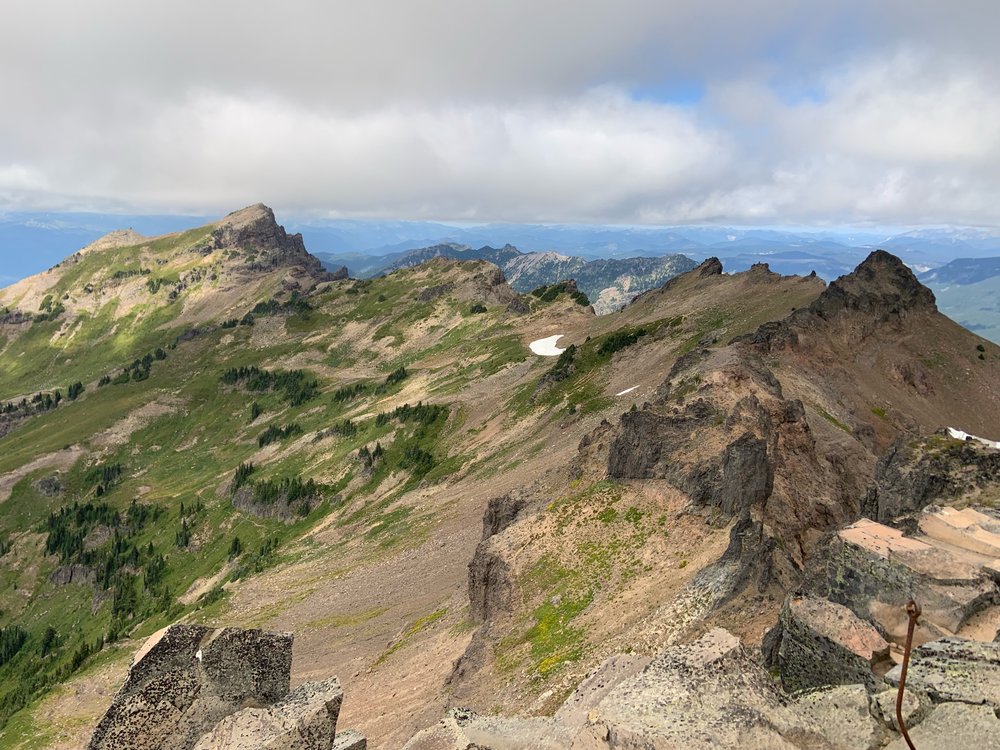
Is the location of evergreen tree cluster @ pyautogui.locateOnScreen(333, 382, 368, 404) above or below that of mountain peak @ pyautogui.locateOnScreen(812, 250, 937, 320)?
below

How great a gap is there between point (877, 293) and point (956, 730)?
298 feet

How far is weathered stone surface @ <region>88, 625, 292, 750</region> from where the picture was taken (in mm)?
16844

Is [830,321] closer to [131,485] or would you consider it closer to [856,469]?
[856,469]

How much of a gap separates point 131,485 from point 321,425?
7477 centimetres

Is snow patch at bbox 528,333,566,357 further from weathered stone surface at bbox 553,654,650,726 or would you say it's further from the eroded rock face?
weathered stone surface at bbox 553,654,650,726

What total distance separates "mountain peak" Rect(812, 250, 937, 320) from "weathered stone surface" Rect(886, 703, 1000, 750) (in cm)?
7740

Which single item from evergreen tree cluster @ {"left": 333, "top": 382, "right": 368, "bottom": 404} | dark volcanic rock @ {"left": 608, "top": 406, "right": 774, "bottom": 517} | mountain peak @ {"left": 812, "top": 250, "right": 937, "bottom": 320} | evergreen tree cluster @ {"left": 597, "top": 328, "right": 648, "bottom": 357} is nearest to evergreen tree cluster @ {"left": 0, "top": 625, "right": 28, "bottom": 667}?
evergreen tree cluster @ {"left": 333, "top": 382, "right": 368, "bottom": 404}

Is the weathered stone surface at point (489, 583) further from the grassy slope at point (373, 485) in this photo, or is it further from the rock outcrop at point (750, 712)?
the rock outcrop at point (750, 712)

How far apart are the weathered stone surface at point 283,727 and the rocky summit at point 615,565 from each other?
0.09 metres

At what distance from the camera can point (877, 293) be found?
88.2 metres

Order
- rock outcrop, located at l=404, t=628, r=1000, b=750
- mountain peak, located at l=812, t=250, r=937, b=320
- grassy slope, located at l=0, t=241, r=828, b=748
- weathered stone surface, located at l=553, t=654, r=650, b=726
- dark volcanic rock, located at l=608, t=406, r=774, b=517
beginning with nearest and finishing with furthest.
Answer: rock outcrop, located at l=404, t=628, r=1000, b=750, weathered stone surface, located at l=553, t=654, r=650, b=726, dark volcanic rock, located at l=608, t=406, r=774, b=517, grassy slope, located at l=0, t=241, r=828, b=748, mountain peak, located at l=812, t=250, r=937, b=320

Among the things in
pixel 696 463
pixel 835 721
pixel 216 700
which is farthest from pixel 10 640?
pixel 835 721

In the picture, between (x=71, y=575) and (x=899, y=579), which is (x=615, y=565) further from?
(x=71, y=575)

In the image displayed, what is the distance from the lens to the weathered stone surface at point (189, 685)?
1684 centimetres
